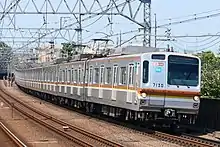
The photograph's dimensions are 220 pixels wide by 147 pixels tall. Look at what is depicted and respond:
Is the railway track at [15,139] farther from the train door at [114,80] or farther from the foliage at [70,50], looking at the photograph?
the foliage at [70,50]

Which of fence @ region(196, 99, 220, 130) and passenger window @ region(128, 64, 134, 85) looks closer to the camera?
passenger window @ region(128, 64, 134, 85)

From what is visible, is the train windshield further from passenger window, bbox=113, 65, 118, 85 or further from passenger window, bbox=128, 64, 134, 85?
passenger window, bbox=113, 65, 118, 85

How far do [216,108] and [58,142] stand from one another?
625 centimetres

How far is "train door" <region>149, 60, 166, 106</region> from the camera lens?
17969 millimetres

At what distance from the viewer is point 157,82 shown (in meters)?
18.1

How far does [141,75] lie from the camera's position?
59.5 feet

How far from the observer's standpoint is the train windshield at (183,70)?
1817cm

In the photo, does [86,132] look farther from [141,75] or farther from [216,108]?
[216,108]

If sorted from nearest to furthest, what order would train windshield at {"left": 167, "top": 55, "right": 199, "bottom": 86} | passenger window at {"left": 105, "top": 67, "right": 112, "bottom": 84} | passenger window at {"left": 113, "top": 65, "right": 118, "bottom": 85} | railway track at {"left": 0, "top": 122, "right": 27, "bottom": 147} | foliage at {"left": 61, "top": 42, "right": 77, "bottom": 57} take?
railway track at {"left": 0, "top": 122, "right": 27, "bottom": 147}
train windshield at {"left": 167, "top": 55, "right": 199, "bottom": 86}
passenger window at {"left": 113, "top": 65, "right": 118, "bottom": 85}
passenger window at {"left": 105, "top": 67, "right": 112, "bottom": 84}
foliage at {"left": 61, "top": 42, "right": 77, "bottom": 57}

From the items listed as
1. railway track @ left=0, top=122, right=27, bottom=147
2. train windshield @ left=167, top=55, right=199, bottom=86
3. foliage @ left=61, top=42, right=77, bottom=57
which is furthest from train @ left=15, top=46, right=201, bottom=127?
foliage @ left=61, top=42, right=77, bottom=57

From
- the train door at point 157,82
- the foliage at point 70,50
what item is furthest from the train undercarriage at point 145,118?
the foliage at point 70,50

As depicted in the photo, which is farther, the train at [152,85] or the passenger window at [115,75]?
the passenger window at [115,75]

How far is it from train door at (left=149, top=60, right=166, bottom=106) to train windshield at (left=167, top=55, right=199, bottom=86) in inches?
9.5

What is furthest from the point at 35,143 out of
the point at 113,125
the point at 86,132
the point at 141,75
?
the point at 113,125
